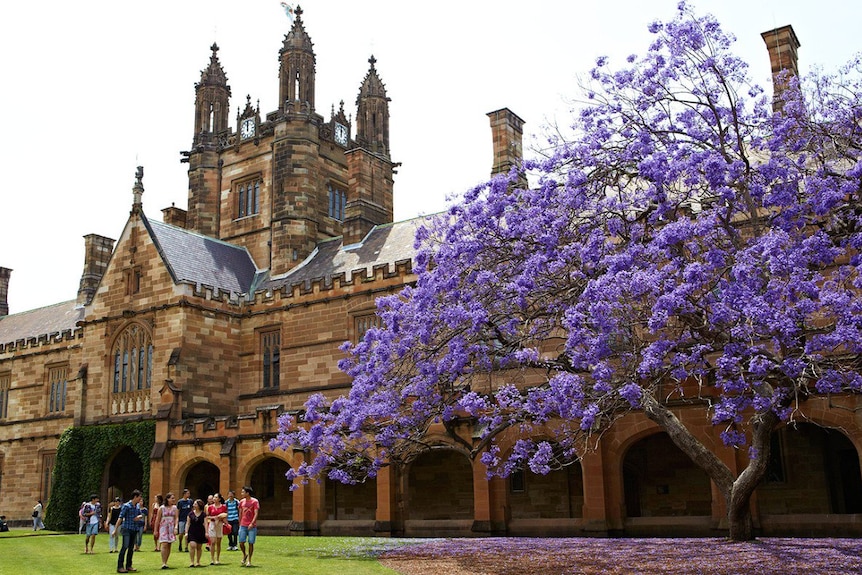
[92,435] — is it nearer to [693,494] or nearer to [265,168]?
[265,168]

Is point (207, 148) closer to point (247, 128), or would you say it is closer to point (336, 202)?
point (247, 128)

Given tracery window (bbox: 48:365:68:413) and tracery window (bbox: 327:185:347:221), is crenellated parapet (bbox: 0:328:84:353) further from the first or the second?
tracery window (bbox: 327:185:347:221)

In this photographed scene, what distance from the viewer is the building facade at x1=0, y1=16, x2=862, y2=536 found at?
20.6 m

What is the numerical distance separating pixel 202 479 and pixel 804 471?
1845cm

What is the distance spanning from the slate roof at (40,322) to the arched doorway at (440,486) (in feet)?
67.4

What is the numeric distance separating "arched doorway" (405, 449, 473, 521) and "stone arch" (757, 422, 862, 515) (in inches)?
313

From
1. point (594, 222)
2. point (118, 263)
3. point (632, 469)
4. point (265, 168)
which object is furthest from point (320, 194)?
point (594, 222)

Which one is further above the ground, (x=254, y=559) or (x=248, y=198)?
(x=248, y=198)

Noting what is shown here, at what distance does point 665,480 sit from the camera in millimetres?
→ 22234

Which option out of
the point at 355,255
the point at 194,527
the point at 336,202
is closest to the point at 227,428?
the point at 355,255

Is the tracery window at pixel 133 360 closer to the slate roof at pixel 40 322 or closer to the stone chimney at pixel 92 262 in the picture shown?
the slate roof at pixel 40 322

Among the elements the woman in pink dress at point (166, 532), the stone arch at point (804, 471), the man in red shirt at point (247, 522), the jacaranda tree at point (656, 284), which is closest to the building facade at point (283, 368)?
the stone arch at point (804, 471)

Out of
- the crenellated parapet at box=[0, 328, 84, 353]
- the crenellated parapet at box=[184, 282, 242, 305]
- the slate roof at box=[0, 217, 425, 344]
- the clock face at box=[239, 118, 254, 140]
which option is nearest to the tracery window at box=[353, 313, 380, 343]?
the slate roof at box=[0, 217, 425, 344]

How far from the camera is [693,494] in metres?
21.7
